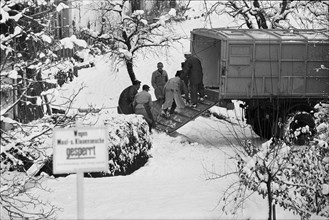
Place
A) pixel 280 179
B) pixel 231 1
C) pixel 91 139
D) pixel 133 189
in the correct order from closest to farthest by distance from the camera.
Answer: pixel 91 139 → pixel 280 179 → pixel 133 189 → pixel 231 1

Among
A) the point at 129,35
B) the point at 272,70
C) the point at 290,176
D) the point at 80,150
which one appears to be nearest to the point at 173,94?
the point at 272,70

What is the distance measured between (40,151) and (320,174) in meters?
3.94

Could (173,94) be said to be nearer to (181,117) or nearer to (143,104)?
(181,117)

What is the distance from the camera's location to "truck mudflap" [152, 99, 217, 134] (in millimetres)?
20578

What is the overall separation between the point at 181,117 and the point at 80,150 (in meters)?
12.9

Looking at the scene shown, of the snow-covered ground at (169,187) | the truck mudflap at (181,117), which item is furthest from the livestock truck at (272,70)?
the snow-covered ground at (169,187)

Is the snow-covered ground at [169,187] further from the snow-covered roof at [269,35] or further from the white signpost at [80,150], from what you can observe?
the white signpost at [80,150]

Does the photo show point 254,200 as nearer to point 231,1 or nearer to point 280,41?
point 280,41

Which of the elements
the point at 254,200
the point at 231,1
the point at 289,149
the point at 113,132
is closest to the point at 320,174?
the point at 289,149

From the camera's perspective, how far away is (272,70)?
20.4m

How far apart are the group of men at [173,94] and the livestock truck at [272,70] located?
1.66 ft

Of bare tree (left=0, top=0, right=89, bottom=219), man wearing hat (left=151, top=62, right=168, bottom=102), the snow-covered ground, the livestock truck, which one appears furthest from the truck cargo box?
bare tree (left=0, top=0, right=89, bottom=219)

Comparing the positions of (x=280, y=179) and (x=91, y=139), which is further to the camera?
(x=280, y=179)

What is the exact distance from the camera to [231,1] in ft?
88.3
